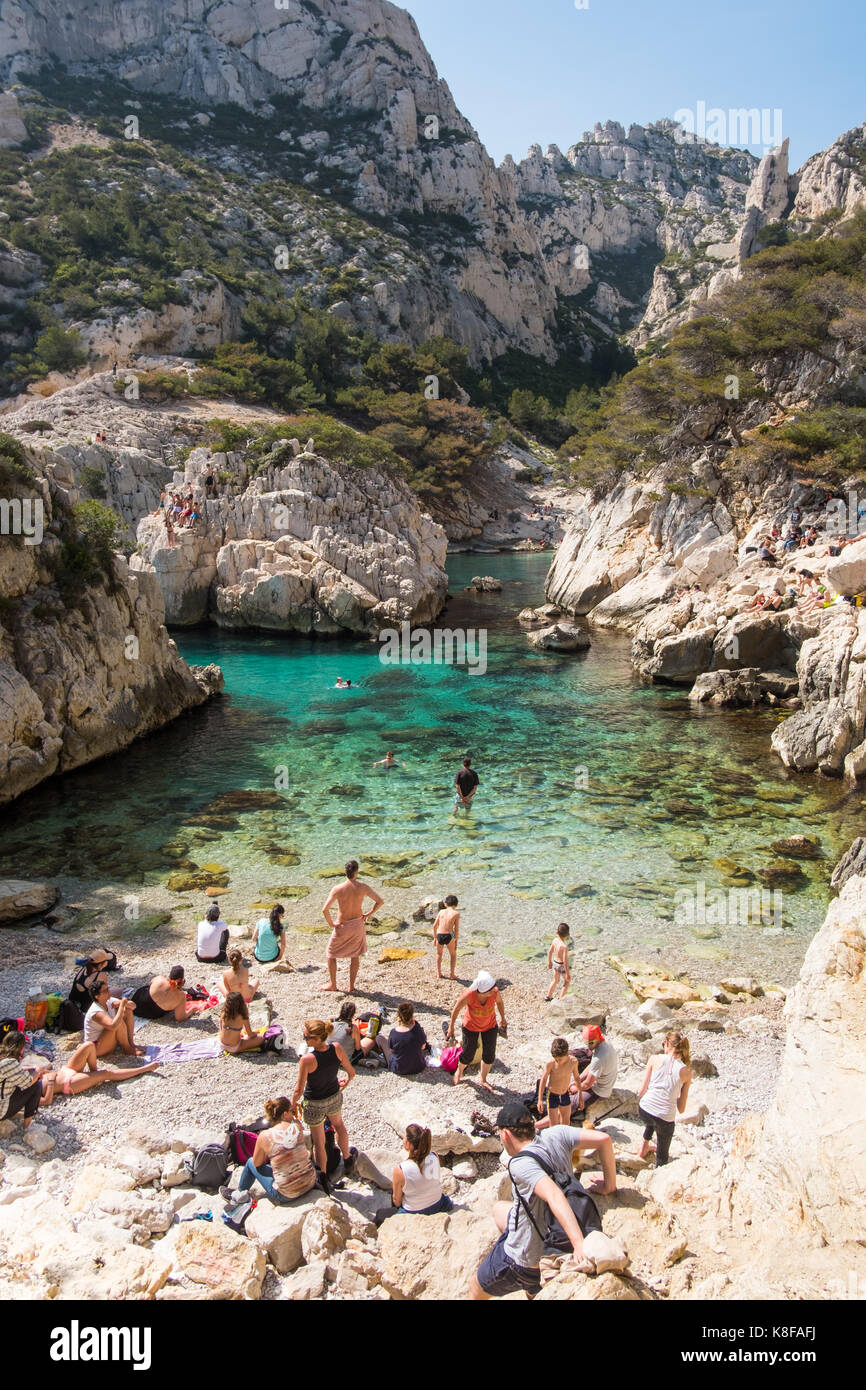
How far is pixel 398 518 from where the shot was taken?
40.9 metres

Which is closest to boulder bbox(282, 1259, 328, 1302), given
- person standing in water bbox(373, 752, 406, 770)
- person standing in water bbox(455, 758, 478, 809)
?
person standing in water bbox(455, 758, 478, 809)

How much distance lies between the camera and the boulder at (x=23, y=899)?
12.1m

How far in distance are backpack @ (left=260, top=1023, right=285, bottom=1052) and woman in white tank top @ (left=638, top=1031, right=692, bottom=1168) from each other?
399cm

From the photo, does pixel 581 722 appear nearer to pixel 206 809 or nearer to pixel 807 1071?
pixel 206 809

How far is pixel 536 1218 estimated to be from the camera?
4.82m

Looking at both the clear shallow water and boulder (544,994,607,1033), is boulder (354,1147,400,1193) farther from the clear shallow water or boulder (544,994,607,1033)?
the clear shallow water

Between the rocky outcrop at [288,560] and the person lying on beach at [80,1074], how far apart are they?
27.5 m

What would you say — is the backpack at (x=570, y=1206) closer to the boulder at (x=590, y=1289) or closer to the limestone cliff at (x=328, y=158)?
A: the boulder at (x=590, y=1289)

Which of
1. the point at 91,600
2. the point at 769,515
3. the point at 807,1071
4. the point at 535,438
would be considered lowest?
the point at 807,1071

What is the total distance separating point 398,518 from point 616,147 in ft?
551

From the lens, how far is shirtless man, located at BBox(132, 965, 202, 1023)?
9.55m

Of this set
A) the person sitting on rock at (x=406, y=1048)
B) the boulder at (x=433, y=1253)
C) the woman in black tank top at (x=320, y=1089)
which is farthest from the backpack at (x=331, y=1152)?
the person sitting on rock at (x=406, y=1048)
